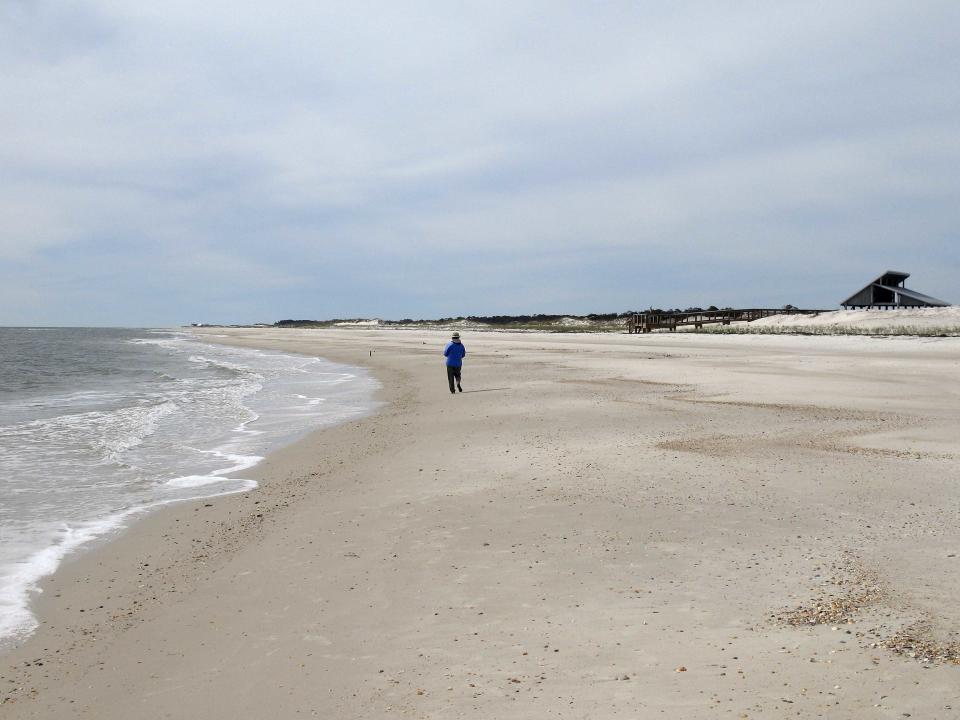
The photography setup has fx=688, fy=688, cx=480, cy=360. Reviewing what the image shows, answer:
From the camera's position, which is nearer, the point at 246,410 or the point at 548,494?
the point at 548,494

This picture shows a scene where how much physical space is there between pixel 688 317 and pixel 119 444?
5962 cm

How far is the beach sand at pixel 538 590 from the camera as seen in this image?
381 cm

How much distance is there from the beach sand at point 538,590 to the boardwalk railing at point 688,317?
49.3m

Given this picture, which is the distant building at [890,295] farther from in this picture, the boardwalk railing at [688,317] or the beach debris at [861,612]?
the beach debris at [861,612]

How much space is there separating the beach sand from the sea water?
0.56 metres

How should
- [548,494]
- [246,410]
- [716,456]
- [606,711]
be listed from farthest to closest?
[246,410] < [716,456] < [548,494] < [606,711]

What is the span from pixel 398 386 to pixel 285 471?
485 inches

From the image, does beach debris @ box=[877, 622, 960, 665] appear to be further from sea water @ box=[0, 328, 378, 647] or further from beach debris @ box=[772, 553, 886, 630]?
sea water @ box=[0, 328, 378, 647]

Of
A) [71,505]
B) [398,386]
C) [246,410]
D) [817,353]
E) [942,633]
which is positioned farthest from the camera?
[817,353]

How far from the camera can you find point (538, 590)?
17.1 ft

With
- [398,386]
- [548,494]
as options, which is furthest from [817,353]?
[548,494]

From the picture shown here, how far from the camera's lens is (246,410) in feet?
58.1

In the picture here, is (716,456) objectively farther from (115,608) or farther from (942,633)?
(115,608)

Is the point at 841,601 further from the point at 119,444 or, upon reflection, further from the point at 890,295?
the point at 890,295
